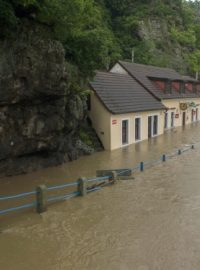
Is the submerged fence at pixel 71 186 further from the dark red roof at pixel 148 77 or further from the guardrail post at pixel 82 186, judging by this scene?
the dark red roof at pixel 148 77

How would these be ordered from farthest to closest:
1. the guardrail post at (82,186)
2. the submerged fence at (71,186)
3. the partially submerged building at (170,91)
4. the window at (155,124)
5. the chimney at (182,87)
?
the chimney at (182,87), the partially submerged building at (170,91), the window at (155,124), the guardrail post at (82,186), the submerged fence at (71,186)

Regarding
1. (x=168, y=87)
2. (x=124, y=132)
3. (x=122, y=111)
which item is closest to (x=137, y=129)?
(x=124, y=132)

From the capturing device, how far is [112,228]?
11.0m

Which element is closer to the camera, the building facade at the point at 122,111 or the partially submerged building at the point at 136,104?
the building facade at the point at 122,111

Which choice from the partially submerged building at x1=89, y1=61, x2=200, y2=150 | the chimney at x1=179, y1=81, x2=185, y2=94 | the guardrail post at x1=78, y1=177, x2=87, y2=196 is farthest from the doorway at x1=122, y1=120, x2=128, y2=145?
the chimney at x1=179, y1=81, x2=185, y2=94

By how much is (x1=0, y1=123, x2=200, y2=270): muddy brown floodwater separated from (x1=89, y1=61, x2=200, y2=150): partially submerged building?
6.95 m

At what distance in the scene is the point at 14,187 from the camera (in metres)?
15.0

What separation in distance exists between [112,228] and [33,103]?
25.6 feet

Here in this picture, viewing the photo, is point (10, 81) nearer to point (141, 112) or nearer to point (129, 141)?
point (129, 141)

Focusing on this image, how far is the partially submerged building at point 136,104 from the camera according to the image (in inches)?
939

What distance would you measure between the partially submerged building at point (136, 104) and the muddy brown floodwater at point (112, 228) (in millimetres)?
6950

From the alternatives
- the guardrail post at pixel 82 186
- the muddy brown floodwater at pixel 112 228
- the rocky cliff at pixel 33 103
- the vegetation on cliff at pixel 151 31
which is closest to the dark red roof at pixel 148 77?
the vegetation on cliff at pixel 151 31

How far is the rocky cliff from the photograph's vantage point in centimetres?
1437

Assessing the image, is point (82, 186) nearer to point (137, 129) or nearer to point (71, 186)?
point (71, 186)
